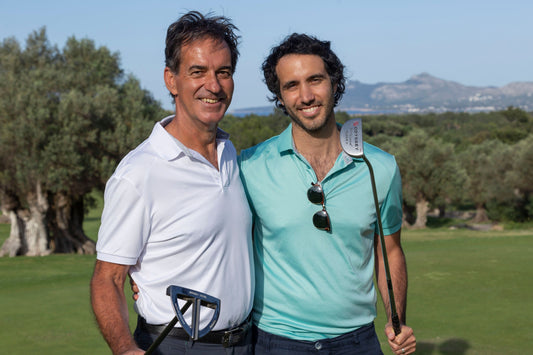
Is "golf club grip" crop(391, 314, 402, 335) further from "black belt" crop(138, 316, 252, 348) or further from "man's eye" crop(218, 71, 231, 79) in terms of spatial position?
"man's eye" crop(218, 71, 231, 79)

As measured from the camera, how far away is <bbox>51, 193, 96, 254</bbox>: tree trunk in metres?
24.3

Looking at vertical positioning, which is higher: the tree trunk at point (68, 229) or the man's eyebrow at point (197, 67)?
the man's eyebrow at point (197, 67)

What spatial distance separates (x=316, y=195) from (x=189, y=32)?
1.05 meters

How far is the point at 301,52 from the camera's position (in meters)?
3.79

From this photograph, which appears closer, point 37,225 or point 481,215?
point 37,225

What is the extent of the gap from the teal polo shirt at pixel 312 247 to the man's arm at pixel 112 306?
911 mm

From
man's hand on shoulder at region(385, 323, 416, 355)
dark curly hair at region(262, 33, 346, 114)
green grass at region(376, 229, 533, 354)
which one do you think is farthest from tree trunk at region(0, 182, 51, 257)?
man's hand on shoulder at region(385, 323, 416, 355)

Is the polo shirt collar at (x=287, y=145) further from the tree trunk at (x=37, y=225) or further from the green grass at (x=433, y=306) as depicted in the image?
the tree trunk at (x=37, y=225)

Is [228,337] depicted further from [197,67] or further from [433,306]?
[433,306]

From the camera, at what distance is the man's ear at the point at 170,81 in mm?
3348

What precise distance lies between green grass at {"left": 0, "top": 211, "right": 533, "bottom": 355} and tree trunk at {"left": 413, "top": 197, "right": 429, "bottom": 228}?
97.3 ft

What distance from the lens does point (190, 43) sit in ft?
10.6

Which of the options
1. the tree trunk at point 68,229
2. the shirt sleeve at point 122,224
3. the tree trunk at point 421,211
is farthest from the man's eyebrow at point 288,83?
the tree trunk at point 421,211

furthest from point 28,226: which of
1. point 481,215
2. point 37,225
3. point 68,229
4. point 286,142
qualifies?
point 481,215
